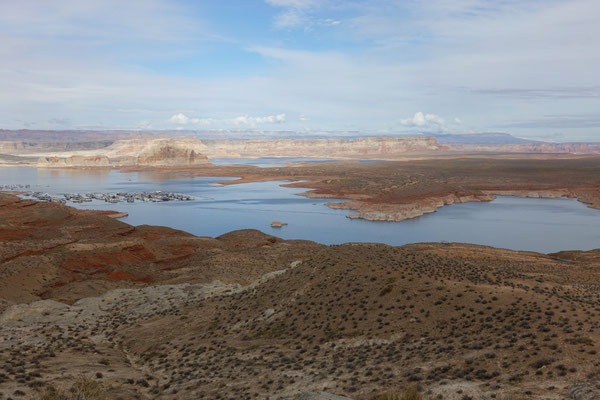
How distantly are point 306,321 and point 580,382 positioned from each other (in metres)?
10.4

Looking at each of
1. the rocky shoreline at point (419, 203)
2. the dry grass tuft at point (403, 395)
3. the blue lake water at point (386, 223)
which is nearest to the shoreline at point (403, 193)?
the rocky shoreline at point (419, 203)

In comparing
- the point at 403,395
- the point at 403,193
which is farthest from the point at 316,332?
the point at 403,193

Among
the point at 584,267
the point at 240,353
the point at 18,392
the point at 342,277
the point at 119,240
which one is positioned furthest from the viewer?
the point at 119,240

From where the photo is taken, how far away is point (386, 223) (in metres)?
73.7

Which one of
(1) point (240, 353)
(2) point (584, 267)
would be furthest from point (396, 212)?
(1) point (240, 353)

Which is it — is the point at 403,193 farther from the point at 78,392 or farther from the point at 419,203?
the point at 78,392

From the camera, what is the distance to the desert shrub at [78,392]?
1196 centimetres

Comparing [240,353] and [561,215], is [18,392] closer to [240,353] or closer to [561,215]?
[240,353]

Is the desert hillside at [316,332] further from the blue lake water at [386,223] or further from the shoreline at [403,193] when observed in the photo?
the shoreline at [403,193]

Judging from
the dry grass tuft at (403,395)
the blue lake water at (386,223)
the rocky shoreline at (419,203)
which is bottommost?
the blue lake water at (386,223)

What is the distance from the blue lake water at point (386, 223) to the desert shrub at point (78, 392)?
45303mm

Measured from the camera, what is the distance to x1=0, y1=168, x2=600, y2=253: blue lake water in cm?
6125

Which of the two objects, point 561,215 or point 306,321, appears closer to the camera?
point 306,321

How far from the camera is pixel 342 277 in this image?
69.8 feet
